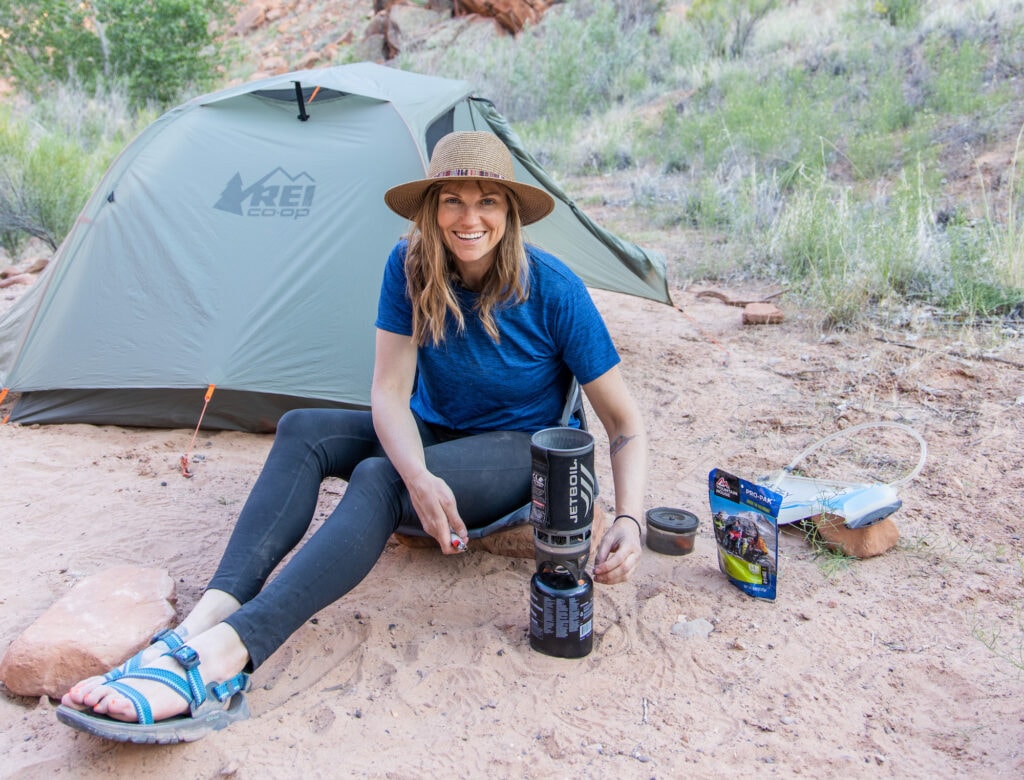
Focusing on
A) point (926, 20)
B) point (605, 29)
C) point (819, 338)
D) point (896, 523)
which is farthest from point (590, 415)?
point (605, 29)

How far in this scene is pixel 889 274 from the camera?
4539 mm

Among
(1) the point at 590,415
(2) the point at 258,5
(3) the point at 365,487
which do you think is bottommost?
(1) the point at 590,415

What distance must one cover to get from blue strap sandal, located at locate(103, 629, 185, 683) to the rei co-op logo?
85.9 inches

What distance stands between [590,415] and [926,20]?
8.22m

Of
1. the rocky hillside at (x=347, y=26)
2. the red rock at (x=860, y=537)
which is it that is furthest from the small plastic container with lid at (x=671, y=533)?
the rocky hillside at (x=347, y=26)

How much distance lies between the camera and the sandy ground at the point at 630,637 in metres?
1.71

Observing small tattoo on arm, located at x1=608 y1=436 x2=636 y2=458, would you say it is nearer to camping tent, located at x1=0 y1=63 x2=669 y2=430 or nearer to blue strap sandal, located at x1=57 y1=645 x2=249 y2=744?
blue strap sandal, located at x1=57 y1=645 x2=249 y2=744

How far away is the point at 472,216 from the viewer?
1995mm

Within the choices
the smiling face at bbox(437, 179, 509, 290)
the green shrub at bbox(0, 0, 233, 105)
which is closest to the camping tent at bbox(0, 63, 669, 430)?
the smiling face at bbox(437, 179, 509, 290)

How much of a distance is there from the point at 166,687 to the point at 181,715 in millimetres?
68

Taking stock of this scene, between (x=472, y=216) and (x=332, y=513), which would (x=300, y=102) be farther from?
(x=332, y=513)

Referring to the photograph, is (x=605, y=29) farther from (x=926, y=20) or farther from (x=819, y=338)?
(x=819, y=338)

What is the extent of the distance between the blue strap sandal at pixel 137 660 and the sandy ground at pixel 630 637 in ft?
0.51

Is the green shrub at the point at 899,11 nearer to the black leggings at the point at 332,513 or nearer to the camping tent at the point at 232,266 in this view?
the camping tent at the point at 232,266
